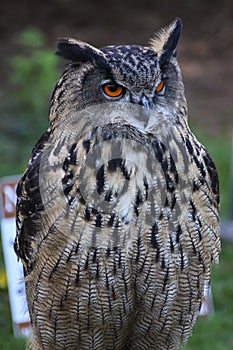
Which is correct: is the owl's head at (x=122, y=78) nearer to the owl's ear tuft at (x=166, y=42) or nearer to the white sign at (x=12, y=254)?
the owl's ear tuft at (x=166, y=42)

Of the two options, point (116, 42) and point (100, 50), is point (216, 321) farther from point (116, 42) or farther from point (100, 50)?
point (116, 42)

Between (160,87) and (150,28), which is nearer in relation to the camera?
(160,87)

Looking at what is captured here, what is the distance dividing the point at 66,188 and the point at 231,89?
14.1 ft

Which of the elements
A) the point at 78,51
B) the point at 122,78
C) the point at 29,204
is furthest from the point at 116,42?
Result: the point at 122,78

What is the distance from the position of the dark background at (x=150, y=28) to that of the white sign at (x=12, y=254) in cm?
299

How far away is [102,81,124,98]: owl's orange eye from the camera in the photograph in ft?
7.18

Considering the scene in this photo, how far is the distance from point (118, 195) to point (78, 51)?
0.43m

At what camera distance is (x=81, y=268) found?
236 centimetres

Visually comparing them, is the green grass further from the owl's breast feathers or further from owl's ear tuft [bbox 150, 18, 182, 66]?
owl's ear tuft [bbox 150, 18, 182, 66]

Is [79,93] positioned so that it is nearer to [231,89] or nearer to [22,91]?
[22,91]

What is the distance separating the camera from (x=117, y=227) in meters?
2.32

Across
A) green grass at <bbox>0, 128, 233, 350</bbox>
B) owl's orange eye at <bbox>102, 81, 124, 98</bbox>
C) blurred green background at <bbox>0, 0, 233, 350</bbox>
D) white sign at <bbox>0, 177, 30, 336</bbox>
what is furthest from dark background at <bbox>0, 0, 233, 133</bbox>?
owl's orange eye at <bbox>102, 81, 124, 98</bbox>

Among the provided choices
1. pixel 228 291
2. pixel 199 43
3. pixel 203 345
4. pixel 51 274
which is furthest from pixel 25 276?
pixel 199 43

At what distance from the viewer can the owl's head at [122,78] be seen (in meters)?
2.17
